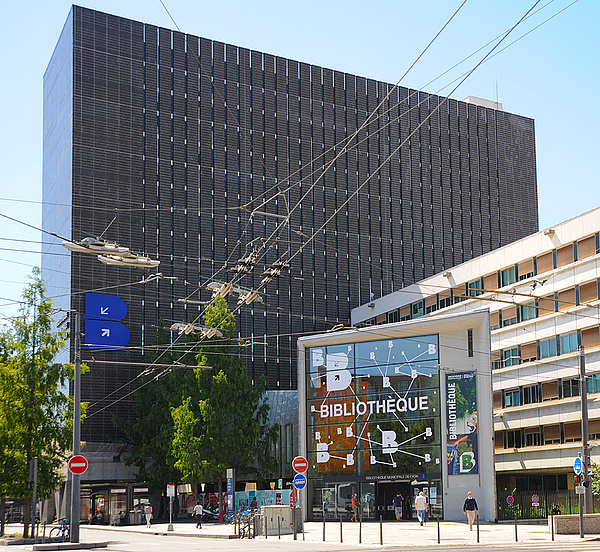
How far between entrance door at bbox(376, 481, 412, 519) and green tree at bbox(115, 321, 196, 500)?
15.1 m

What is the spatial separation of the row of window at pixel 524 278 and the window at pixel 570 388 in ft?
14.3

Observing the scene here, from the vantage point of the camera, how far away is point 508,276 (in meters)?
55.5

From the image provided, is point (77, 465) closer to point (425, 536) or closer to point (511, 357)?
point (425, 536)

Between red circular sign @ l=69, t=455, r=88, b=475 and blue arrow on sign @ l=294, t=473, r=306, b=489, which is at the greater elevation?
red circular sign @ l=69, t=455, r=88, b=475

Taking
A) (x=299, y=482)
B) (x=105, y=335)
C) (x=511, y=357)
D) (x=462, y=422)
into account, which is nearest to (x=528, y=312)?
(x=511, y=357)

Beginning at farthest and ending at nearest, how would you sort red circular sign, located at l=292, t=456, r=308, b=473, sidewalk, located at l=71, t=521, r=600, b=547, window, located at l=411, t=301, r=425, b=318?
window, located at l=411, t=301, r=425, b=318 → red circular sign, located at l=292, t=456, r=308, b=473 → sidewalk, located at l=71, t=521, r=600, b=547

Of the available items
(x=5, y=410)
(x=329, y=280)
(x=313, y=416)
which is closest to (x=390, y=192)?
(x=329, y=280)

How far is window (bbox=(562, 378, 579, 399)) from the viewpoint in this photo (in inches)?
1943

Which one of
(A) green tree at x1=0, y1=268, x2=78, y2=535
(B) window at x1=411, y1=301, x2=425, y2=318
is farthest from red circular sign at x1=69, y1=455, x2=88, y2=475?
(B) window at x1=411, y1=301, x2=425, y2=318

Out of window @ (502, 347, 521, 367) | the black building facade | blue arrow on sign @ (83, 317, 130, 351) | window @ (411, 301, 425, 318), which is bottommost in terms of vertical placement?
window @ (502, 347, 521, 367)

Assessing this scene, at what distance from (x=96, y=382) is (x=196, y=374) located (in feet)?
39.0

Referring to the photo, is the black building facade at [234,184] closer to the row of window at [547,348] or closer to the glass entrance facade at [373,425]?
the row of window at [547,348]

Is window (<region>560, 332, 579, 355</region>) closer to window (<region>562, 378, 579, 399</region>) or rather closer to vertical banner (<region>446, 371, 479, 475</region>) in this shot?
window (<region>562, 378, 579, 399</region>)

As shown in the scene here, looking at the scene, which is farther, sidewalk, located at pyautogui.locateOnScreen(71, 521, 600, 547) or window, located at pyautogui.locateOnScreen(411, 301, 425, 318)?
window, located at pyautogui.locateOnScreen(411, 301, 425, 318)
